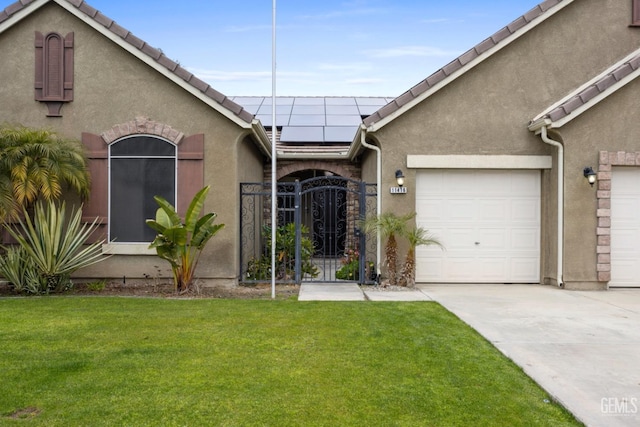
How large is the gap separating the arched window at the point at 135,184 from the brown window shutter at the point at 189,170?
0.16 m

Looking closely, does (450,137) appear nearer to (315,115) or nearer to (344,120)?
(344,120)

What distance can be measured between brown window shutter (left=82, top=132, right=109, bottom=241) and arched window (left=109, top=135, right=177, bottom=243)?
0.10 meters

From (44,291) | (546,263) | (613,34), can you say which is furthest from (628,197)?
(44,291)

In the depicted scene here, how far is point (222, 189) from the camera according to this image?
11102 millimetres

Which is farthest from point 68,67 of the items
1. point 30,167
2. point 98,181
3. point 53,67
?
point 30,167

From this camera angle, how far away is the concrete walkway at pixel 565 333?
4.79 metres

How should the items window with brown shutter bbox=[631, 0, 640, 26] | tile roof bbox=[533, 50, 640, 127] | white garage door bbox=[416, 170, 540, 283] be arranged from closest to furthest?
tile roof bbox=[533, 50, 640, 127] < window with brown shutter bbox=[631, 0, 640, 26] < white garage door bbox=[416, 170, 540, 283]

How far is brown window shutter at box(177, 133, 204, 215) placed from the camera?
36.1 feet

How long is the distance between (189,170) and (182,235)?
1819mm

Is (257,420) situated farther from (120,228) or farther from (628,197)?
(628,197)

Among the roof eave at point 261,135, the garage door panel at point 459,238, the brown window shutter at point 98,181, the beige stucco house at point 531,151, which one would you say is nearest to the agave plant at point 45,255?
the brown window shutter at point 98,181

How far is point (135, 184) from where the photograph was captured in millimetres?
11086

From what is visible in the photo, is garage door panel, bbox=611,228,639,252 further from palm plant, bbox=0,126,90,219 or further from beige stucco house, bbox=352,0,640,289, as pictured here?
palm plant, bbox=0,126,90,219

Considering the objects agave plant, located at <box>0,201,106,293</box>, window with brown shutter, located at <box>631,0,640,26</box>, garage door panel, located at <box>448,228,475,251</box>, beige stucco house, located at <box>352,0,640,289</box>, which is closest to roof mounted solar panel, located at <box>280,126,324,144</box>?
beige stucco house, located at <box>352,0,640,289</box>
